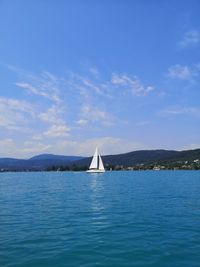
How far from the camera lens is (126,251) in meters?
20.9

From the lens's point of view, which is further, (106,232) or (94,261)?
(106,232)

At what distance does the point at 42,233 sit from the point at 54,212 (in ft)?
38.1

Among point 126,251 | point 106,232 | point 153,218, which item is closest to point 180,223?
point 153,218

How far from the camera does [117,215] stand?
3484 centimetres

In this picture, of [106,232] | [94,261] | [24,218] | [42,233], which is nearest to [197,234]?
[106,232]

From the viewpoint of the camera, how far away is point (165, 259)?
1908 centimetres

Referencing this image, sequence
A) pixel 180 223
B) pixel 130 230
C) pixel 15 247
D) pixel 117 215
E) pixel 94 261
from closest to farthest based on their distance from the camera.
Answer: pixel 94 261 < pixel 15 247 < pixel 130 230 < pixel 180 223 < pixel 117 215

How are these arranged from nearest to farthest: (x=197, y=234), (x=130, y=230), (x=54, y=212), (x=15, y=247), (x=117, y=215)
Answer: (x=15, y=247), (x=197, y=234), (x=130, y=230), (x=117, y=215), (x=54, y=212)

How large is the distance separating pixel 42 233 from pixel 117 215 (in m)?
10.7

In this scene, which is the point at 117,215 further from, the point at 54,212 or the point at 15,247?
the point at 15,247

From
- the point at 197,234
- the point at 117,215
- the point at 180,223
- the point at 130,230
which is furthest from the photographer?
the point at 117,215

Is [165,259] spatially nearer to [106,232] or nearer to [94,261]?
[94,261]

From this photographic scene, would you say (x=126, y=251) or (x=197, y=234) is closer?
(x=126, y=251)

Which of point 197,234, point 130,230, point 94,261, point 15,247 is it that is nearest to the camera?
point 94,261
